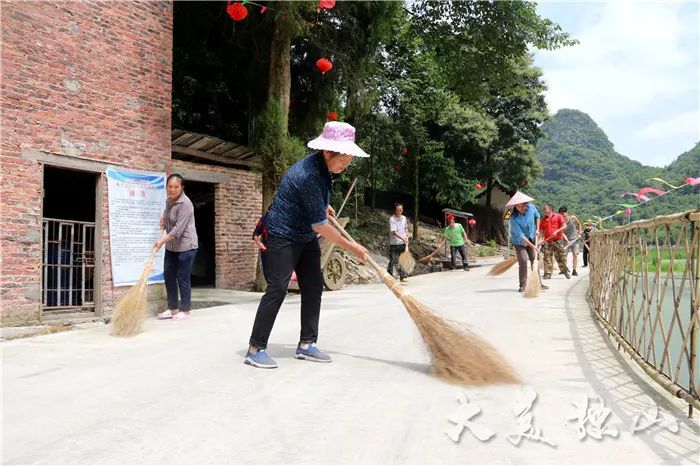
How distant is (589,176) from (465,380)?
2972 inches

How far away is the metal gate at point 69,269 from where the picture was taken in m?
8.20

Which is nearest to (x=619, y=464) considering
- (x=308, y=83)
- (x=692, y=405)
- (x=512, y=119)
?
(x=692, y=405)

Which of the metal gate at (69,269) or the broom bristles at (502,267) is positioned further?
the broom bristles at (502,267)

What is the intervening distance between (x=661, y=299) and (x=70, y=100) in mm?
7541

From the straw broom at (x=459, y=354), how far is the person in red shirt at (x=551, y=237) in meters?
8.22

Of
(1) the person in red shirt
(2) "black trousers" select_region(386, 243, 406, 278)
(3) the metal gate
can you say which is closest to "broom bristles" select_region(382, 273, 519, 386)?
(3) the metal gate

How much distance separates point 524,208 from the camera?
970 centimetres

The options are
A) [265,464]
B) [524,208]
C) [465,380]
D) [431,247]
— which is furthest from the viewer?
[431,247]

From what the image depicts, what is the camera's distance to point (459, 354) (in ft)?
13.3

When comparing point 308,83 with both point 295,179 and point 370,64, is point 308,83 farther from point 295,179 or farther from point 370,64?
point 295,179

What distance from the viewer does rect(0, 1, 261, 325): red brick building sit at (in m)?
7.16

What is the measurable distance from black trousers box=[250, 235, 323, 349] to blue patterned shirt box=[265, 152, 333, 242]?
0.31 ft

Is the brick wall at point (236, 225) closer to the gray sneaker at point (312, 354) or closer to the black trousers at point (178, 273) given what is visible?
the black trousers at point (178, 273)

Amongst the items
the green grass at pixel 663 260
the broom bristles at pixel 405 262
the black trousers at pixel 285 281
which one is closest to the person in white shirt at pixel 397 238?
the broom bristles at pixel 405 262
